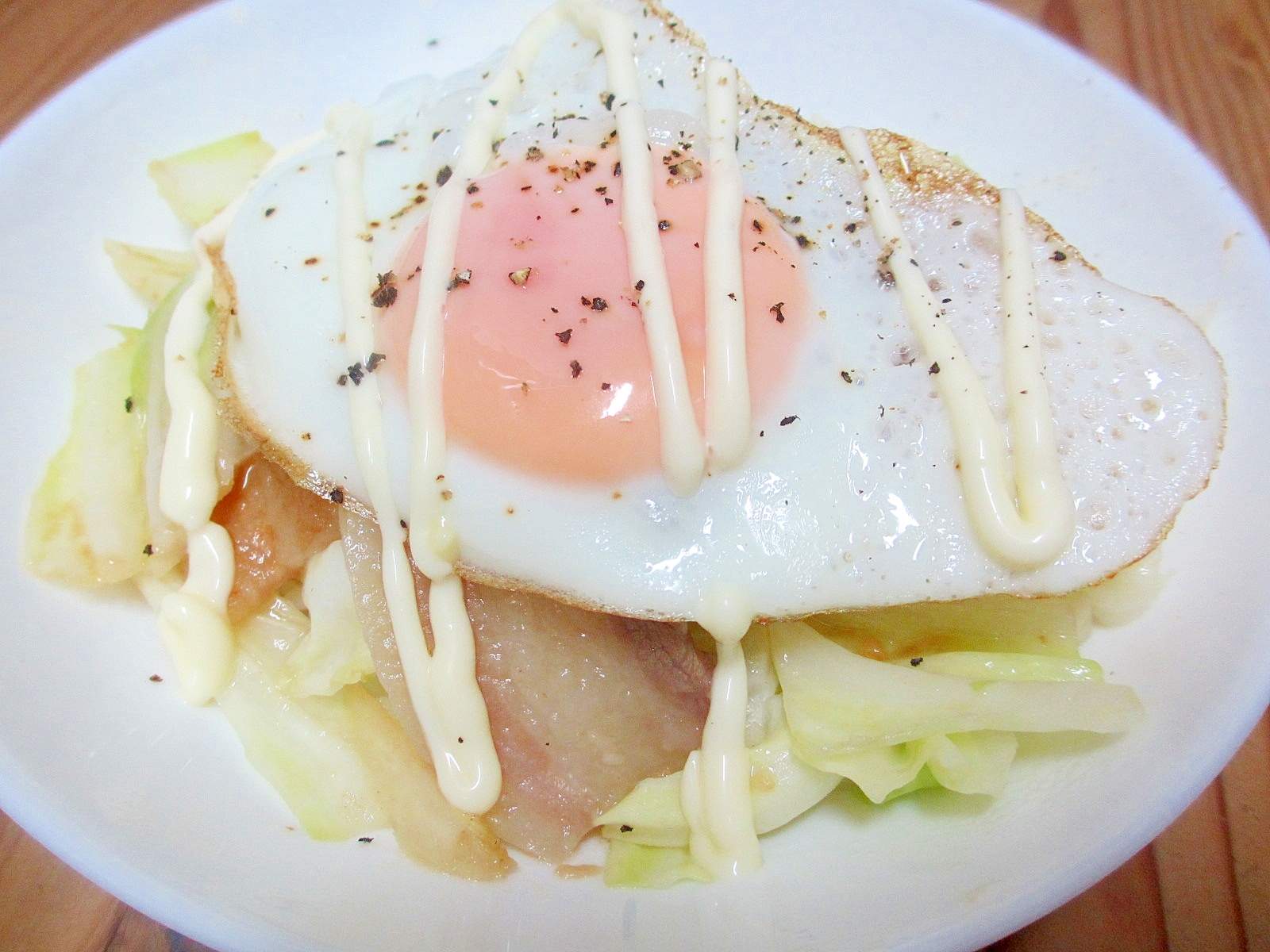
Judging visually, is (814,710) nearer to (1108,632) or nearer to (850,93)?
(1108,632)

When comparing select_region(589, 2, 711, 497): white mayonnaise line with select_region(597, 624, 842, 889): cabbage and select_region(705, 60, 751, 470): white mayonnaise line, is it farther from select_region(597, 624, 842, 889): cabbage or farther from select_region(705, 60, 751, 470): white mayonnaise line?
select_region(597, 624, 842, 889): cabbage

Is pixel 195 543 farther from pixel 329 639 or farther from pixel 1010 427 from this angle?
pixel 1010 427

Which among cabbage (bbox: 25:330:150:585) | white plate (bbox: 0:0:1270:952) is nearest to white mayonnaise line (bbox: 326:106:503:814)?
white plate (bbox: 0:0:1270:952)

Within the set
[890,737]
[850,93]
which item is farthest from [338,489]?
[850,93]

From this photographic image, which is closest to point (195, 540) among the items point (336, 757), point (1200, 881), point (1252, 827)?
point (336, 757)

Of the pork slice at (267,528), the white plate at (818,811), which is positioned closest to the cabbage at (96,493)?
the white plate at (818,811)
